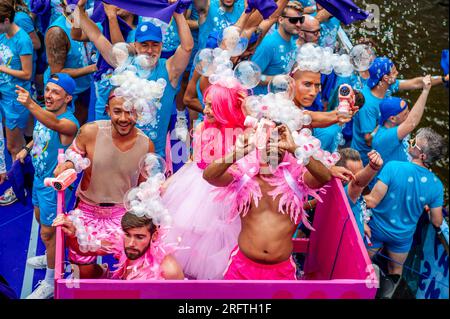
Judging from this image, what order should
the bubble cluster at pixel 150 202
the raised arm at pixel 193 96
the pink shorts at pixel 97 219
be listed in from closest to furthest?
the bubble cluster at pixel 150 202, the pink shorts at pixel 97 219, the raised arm at pixel 193 96

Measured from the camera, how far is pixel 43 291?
14.7ft

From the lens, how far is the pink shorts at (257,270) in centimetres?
346

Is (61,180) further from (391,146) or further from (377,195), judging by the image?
(391,146)

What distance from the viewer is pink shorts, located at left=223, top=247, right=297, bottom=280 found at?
11.4 ft

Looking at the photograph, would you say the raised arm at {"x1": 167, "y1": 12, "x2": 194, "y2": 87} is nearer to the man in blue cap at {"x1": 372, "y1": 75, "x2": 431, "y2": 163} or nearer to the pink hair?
the pink hair

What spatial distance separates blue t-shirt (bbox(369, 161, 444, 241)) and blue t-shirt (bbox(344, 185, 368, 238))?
0.10 m

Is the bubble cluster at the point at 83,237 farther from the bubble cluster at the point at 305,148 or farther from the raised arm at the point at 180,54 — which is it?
the raised arm at the point at 180,54

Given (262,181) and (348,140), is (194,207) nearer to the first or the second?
(262,181)

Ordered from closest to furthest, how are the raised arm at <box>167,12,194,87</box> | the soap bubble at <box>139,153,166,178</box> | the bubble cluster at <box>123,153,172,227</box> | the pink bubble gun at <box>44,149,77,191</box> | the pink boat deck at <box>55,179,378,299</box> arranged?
the pink boat deck at <box>55,179,378,299</box>
the bubble cluster at <box>123,153,172,227</box>
the pink bubble gun at <box>44,149,77,191</box>
the soap bubble at <box>139,153,166,178</box>
the raised arm at <box>167,12,194,87</box>

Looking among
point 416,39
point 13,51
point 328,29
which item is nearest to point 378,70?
point 328,29

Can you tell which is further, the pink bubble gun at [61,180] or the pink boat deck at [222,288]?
the pink bubble gun at [61,180]

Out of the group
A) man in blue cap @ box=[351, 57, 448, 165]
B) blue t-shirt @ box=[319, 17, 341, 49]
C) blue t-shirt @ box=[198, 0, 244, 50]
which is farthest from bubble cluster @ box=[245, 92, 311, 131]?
blue t-shirt @ box=[319, 17, 341, 49]

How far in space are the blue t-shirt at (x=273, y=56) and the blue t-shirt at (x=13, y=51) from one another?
185 cm

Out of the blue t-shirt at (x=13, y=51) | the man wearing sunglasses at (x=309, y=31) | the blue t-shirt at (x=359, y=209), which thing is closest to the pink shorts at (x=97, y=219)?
the blue t-shirt at (x=359, y=209)
